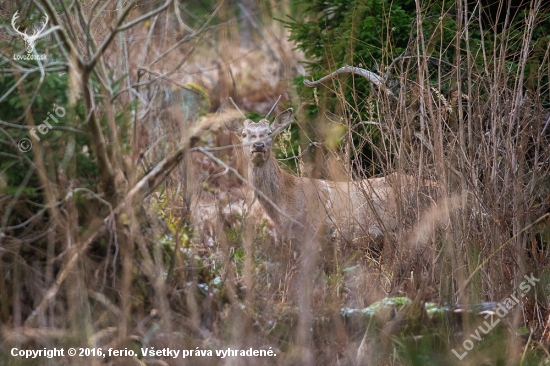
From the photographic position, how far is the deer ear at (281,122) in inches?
277

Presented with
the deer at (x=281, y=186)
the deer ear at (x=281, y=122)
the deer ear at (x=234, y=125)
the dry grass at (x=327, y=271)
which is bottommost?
the dry grass at (x=327, y=271)

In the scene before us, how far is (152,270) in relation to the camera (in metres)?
4.90

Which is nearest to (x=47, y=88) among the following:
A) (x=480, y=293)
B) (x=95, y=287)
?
(x=95, y=287)

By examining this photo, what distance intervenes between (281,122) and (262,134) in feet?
0.85

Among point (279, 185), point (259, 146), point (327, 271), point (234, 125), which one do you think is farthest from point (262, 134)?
point (327, 271)

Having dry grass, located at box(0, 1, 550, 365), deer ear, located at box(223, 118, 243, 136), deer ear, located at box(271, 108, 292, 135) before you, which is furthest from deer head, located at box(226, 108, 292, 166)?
dry grass, located at box(0, 1, 550, 365)

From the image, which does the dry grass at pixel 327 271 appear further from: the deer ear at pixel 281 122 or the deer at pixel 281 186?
the deer ear at pixel 281 122

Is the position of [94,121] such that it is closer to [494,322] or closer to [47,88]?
[47,88]

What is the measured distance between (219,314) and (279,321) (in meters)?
0.47

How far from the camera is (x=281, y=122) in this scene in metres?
7.12

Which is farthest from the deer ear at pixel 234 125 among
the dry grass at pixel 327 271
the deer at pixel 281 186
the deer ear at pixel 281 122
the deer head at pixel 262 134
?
the dry grass at pixel 327 271

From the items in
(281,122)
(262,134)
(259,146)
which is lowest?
(259,146)

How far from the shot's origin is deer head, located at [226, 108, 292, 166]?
695 cm

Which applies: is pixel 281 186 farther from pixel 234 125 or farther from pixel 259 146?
pixel 234 125
